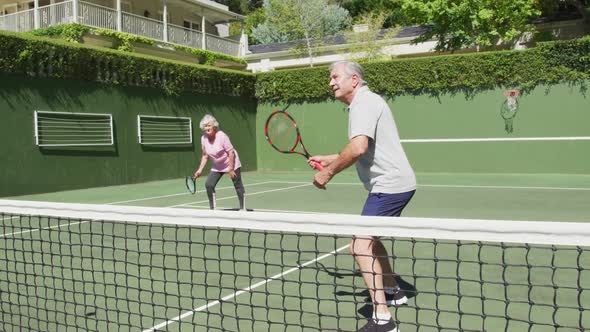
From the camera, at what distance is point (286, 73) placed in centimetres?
1900

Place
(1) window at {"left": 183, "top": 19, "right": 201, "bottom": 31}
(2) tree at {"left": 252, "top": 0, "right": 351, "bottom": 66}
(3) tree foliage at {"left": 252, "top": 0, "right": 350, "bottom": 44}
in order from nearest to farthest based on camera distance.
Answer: (1) window at {"left": 183, "top": 19, "right": 201, "bottom": 31} → (2) tree at {"left": 252, "top": 0, "right": 351, "bottom": 66} → (3) tree foliage at {"left": 252, "top": 0, "right": 350, "bottom": 44}

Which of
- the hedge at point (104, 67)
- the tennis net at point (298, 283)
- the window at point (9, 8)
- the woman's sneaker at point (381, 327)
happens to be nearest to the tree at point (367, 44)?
the hedge at point (104, 67)

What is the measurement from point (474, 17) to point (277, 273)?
64.1 ft

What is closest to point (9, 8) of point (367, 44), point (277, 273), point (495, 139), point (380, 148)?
point (367, 44)

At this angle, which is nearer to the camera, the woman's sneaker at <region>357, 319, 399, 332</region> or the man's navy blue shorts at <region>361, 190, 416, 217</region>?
the woman's sneaker at <region>357, 319, 399, 332</region>

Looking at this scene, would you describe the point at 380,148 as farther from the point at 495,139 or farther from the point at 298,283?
the point at 495,139

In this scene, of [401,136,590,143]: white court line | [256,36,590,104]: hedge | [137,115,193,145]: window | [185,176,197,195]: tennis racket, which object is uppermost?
[256,36,590,104]: hedge

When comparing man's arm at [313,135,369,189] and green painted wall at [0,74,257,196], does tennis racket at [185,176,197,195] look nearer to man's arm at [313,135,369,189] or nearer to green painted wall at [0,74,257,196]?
green painted wall at [0,74,257,196]

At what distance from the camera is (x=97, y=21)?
20.9m

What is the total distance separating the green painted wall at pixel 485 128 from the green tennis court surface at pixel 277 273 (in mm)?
4229

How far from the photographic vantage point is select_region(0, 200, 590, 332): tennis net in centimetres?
266

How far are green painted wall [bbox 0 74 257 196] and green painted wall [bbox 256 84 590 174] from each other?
3729 millimetres

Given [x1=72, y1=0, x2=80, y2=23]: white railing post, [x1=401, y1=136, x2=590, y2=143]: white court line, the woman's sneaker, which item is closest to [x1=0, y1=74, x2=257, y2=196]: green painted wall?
[x1=72, y1=0, x2=80, y2=23]: white railing post

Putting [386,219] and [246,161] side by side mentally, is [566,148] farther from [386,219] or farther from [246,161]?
[386,219]
